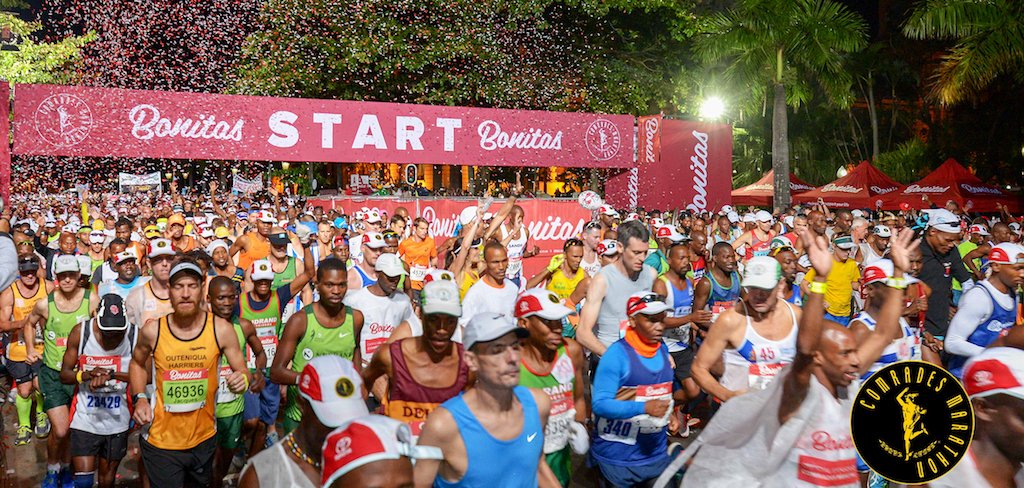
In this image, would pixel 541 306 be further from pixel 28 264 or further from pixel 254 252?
pixel 254 252

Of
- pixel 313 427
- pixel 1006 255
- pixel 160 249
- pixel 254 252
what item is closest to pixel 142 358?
pixel 160 249

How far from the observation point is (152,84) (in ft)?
139

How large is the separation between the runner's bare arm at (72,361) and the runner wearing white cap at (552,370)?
3.06 metres

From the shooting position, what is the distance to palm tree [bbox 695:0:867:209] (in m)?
22.9

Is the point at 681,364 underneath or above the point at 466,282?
underneath

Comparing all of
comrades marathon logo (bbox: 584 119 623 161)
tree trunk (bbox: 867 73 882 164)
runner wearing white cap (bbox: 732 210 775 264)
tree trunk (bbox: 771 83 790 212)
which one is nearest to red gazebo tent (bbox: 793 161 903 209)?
tree trunk (bbox: 771 83 790 212)

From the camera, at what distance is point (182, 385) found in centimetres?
538

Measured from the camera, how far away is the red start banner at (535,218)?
55.9 ft

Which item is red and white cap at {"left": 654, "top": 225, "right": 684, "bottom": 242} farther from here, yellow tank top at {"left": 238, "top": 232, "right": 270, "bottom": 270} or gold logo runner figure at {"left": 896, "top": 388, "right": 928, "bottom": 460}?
gold logo runner figure at {"left": 896, "top": 388, "right": 928, "bottom": 460}

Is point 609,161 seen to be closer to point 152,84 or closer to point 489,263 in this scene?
point 489,263

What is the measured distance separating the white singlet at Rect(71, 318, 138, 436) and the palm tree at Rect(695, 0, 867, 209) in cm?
1975

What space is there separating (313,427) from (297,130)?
14.2 m

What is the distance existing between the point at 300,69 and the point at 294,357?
21830 millimetres

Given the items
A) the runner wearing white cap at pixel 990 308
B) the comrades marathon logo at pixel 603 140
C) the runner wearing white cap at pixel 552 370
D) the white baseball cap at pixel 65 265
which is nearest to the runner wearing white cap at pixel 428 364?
the runner wearing white cap at pixel 552 370
